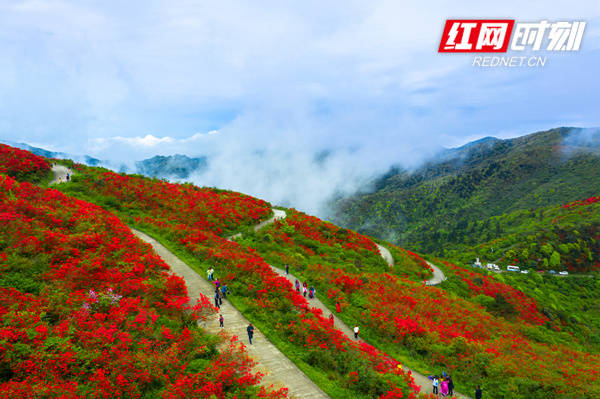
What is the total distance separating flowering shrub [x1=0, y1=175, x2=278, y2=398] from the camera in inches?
401

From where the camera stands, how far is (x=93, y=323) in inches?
490

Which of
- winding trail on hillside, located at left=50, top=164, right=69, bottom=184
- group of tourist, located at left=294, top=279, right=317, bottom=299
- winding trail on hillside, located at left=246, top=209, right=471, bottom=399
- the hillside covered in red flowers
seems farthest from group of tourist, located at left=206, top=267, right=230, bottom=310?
winding trail on hillside, located at left=50, top=164, right=69, bottom=184

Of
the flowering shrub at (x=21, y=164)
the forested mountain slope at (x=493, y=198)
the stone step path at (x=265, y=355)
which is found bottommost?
the stone step path at (x=265, y=355)

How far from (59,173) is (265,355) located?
43.5 m

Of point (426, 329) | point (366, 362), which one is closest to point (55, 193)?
point (366, 362)

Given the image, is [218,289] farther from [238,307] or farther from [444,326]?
[444,326]

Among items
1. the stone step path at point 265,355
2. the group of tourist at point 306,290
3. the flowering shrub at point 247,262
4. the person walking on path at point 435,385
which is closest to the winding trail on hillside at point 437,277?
the flowering shrub at point 247,262

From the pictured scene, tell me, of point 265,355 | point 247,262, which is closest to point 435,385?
point 265,355

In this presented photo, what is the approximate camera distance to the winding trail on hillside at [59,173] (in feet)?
128

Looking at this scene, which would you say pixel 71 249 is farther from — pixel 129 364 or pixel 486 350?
pixel 486 350

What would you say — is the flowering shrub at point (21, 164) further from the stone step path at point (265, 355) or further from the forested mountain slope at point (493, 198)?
the forested mountain slope at point (493, 198)

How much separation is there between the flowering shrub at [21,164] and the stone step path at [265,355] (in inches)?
1155

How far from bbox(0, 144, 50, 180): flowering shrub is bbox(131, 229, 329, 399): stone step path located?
1155 inches

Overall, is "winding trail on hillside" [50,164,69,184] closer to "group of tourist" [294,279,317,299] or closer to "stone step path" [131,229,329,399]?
"stone step path" [131,229,329,399]
